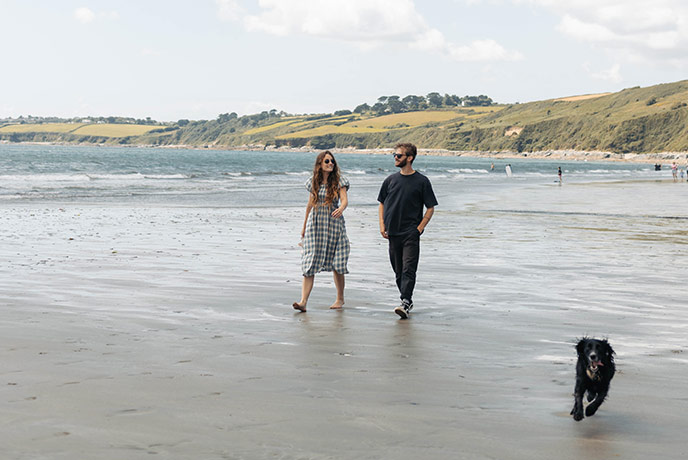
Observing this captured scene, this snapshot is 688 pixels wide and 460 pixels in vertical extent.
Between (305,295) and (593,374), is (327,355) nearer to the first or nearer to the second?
(305,295)

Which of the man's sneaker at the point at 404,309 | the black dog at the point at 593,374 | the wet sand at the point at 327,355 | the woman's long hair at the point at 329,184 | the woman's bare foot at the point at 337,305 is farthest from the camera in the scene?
the woman's long hair at the point at 329,184

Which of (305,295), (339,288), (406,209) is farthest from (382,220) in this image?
(305,295)

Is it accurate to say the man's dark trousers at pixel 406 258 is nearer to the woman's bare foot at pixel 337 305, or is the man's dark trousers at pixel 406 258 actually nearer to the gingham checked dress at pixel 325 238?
the gingham checked dress at pixel 325 238

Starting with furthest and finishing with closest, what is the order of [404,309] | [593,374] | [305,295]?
[305,295]
[404,309]
[593,374]

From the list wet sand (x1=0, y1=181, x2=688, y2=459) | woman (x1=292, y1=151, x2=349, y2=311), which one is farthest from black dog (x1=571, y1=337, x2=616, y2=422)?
woman (x1=292, y1=151, x2=349, y2=311)

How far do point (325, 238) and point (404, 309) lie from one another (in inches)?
53.4

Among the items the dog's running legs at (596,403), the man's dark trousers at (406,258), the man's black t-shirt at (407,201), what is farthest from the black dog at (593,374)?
the man's black t-shirt at (407,201)

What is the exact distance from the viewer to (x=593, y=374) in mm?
4641

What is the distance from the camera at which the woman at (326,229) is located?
877 cm

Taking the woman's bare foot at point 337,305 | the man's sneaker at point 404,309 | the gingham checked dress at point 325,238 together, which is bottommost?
the woman's bare foot at point 337,305

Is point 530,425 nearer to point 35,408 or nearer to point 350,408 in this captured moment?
point 350,408

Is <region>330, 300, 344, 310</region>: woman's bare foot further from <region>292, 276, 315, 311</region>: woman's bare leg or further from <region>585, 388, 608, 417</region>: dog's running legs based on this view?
<region>585, 388, 608, 417</region>: dog's running legs

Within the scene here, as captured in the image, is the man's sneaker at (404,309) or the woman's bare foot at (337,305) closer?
the man's sneaker at (404,309)

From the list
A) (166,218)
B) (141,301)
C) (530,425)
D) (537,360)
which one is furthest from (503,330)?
(166,218)
